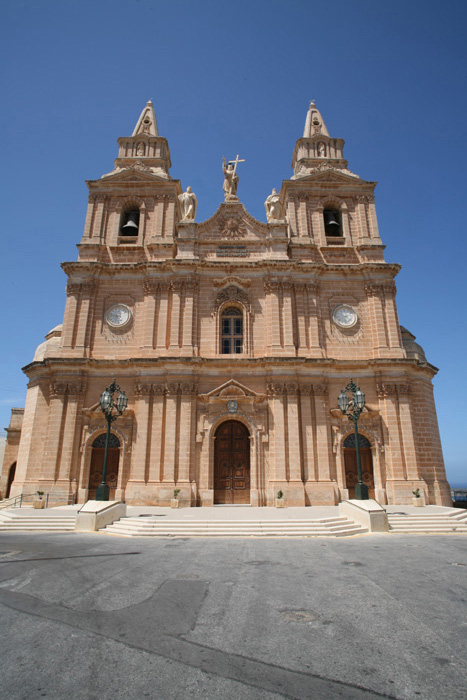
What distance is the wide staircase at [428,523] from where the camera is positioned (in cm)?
1430

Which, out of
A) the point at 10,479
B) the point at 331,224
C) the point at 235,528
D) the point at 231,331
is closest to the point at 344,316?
the point at 331,224

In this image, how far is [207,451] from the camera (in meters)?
21.3

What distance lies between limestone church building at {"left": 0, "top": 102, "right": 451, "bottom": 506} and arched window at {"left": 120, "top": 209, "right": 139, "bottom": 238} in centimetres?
16

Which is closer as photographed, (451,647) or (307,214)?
(451,647)

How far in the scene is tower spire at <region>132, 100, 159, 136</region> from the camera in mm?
29422

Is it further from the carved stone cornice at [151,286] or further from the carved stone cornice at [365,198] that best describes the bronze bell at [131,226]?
the carved stone cornice at [365,198]

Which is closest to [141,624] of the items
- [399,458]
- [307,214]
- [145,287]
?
[399,458]

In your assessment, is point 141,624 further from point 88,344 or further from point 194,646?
point 88,344

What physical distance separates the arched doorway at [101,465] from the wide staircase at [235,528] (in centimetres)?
695

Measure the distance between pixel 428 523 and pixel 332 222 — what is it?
19.3 m

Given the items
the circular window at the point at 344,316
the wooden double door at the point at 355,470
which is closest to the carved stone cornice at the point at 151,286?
the circular window at the point at 344,316

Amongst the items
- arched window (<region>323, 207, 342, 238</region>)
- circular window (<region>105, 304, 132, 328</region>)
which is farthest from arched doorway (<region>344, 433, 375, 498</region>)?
circular window (<region>105, 304, 132, 328</region>)

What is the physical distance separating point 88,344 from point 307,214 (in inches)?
650

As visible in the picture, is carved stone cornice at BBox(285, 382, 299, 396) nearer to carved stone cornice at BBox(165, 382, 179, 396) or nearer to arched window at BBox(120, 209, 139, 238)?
carved stone cornice at BBox(165, 382, 179, 396)
